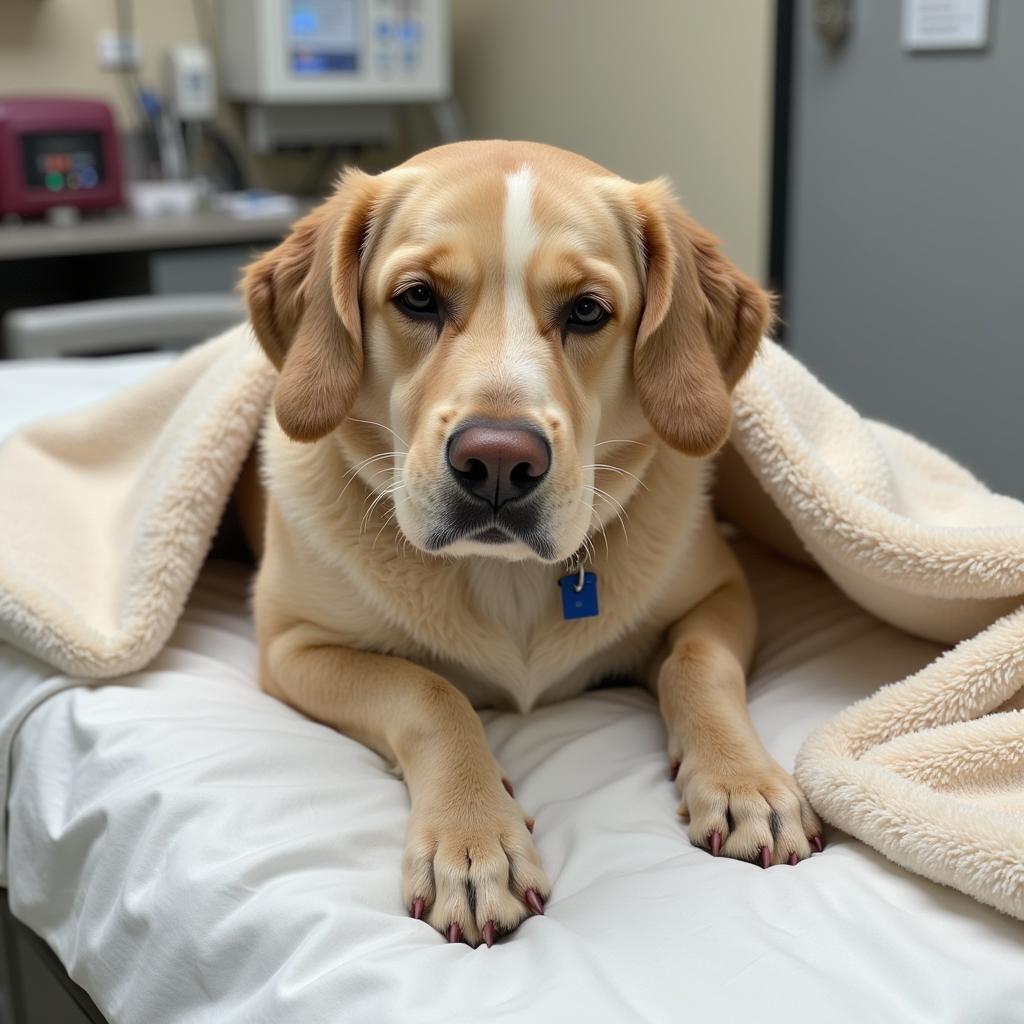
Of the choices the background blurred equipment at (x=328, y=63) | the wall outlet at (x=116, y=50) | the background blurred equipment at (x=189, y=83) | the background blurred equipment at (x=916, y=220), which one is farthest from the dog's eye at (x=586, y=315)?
the wall outlet at (x=116, y=50)

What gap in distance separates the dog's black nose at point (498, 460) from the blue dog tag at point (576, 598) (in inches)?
9.2

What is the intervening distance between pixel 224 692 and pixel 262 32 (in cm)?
299

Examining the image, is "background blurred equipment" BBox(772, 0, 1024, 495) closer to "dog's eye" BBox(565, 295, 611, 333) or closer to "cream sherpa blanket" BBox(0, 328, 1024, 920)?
"cream sherpa blanket" BBox(0, 328, 1024, 920)

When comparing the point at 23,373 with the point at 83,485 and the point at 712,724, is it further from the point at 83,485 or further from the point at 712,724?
the point at 712,724

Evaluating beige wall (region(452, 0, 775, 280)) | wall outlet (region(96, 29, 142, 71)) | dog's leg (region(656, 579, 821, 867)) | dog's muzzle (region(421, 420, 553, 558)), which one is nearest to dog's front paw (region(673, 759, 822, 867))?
dog's leg (region(656, 579, 821, 867))

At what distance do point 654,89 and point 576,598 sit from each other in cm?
268

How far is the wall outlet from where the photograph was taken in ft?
12.5

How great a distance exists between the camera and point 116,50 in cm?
383

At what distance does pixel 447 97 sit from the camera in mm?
4094

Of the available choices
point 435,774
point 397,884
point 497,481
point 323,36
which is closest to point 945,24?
point 323,36

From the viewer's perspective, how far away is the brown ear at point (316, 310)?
1.13m

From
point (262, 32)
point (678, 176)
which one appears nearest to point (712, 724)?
point (678, 176)

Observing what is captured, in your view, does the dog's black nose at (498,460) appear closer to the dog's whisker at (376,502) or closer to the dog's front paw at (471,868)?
the dog's whisker at (376,502)

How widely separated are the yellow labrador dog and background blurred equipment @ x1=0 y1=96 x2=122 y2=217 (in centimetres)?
→ 254
